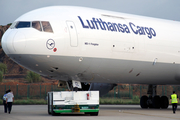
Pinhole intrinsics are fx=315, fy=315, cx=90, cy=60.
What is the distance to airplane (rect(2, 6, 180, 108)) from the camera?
15.9 meters

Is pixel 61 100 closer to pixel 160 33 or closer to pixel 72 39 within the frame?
pixel 72 39

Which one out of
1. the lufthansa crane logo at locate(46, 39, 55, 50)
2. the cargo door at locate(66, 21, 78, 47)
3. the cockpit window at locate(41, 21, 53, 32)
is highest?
the cockpit window at locate(41, 21, 53, 32)

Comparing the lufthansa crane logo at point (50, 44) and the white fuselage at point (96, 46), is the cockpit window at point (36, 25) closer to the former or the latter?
the white fuselage at point (96, 46)

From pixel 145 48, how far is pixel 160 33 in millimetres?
1948

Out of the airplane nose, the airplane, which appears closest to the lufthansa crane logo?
the airplane

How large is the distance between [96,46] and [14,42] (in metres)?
4.32

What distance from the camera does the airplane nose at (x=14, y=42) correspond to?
50.5 ft

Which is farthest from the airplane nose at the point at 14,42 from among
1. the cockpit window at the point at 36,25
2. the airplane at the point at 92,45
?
the cockpit window at the point at 36,25

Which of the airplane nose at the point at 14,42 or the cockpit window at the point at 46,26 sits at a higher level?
the cockpit window at the point at 46,26

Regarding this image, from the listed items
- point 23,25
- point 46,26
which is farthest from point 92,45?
point 23,25

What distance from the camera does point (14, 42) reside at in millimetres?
15430

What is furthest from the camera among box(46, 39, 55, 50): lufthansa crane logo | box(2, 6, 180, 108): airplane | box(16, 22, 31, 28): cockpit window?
box(16, 22, 31, 28): cockpit window

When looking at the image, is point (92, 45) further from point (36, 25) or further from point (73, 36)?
point (36, 25)

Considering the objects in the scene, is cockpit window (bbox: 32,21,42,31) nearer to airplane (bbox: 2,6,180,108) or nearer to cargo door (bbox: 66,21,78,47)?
airplane (bbox: 2,6,180,108)
